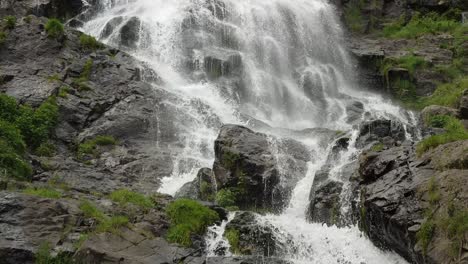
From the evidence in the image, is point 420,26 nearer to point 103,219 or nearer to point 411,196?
point 411,196

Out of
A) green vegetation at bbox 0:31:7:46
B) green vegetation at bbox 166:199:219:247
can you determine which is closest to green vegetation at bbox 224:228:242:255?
green vegetation at bbox 166:199:219:247

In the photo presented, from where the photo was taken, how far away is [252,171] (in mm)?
14977

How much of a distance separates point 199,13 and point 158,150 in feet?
38.5

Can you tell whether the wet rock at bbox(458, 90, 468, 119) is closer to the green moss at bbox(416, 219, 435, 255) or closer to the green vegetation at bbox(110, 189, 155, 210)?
the green moss at bbox(416, 219, 435, 255)

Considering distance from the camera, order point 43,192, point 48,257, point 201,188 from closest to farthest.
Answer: point 48,257 → point 43,192 → point 201,188

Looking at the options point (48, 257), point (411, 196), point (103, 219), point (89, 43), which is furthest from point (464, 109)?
point (89, 43)

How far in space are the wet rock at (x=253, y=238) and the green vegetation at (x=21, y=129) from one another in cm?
581

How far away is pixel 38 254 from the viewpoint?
984 centimetres

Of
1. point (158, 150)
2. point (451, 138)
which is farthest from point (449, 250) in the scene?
point (158, 150)

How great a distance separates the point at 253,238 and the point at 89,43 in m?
13.6

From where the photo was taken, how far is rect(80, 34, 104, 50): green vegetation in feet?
72.5

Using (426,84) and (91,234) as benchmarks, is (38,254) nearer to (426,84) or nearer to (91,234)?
(91,234)

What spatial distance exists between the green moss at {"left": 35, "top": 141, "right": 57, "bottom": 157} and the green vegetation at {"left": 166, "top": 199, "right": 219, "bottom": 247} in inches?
218

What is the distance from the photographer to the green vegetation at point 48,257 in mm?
9797
